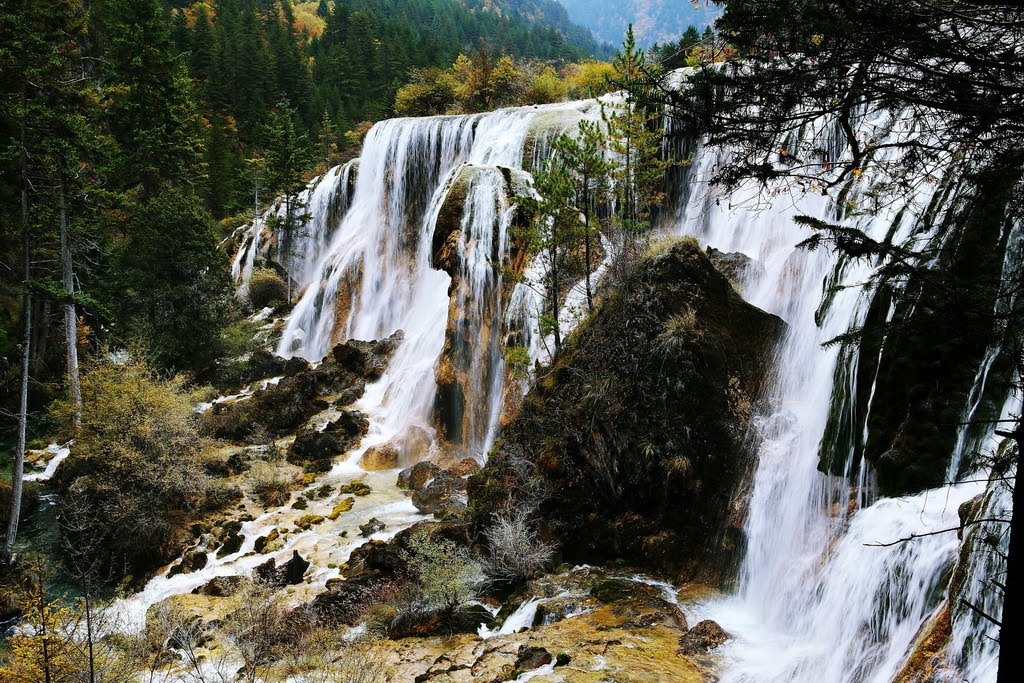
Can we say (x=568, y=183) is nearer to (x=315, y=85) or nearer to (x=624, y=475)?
(x=624, y=475)

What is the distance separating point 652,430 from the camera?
10805mm

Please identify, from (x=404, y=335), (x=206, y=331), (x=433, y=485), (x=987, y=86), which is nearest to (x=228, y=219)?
(x=206, y=331)

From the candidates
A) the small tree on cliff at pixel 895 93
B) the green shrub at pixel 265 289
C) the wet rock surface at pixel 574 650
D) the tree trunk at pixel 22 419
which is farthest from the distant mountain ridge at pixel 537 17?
the small tree on cliff at pixel 895 93

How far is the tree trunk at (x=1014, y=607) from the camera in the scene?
2.93m

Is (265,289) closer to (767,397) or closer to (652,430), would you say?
(652,430)

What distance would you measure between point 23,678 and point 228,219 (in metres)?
41.8

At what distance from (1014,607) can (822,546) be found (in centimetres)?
571

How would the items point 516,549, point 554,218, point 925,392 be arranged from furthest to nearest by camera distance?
point 554,218 < point 516,549 < point 925,392

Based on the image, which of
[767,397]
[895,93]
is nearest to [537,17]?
[767,397]

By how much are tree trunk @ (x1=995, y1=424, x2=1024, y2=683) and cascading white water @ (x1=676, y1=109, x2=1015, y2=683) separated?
141 cm

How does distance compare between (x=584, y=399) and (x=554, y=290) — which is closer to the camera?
(x=584, y=399)

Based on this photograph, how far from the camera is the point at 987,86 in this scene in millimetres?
3008

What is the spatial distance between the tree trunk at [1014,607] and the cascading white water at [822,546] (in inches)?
55.5

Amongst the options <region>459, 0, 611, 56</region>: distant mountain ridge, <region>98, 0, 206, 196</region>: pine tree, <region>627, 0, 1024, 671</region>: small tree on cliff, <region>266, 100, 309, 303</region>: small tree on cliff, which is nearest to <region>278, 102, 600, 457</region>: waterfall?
<region>266, 100, 309, 303</region>: small tree on cliff
